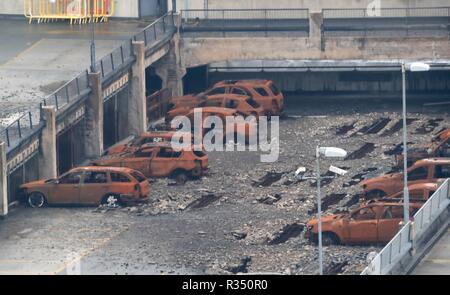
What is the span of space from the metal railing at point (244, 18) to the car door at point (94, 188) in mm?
18206

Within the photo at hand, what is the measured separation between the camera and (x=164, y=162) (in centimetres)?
7119

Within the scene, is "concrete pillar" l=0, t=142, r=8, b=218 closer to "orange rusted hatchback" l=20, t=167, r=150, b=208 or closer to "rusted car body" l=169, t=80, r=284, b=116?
"orange rusted hatchback" l=20, t=167, r=150, b=208

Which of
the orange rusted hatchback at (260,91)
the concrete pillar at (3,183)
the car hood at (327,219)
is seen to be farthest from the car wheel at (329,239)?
the orange rusted hatchback at (260,91)

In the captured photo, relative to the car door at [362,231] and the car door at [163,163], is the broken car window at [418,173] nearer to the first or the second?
the car door at [362,231]

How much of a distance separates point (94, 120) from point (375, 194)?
12044mm

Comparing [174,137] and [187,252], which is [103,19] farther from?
[187,252]

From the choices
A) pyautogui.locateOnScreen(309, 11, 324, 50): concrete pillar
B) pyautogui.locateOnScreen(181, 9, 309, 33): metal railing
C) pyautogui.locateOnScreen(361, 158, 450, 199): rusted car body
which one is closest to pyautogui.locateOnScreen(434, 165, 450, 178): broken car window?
pyautogui.locateOnScreen(361, 158, 450, 199): rusted car body

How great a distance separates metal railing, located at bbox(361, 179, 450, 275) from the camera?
2231 inches

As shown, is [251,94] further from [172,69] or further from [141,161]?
[141,161]

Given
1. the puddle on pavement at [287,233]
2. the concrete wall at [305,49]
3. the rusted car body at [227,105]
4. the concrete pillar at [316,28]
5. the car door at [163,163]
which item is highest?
the concrete pillar at [316,28]

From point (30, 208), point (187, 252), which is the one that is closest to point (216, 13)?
point (30, 208)

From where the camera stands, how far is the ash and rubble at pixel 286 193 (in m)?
60.3

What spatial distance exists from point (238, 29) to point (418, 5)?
7468 millimetres

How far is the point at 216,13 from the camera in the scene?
86.4 meters
